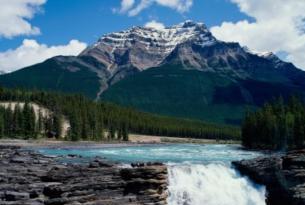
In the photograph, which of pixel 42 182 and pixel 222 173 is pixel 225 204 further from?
pixel 42 182

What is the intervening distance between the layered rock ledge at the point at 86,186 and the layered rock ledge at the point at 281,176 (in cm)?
1646

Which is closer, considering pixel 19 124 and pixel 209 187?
pixel 209 187

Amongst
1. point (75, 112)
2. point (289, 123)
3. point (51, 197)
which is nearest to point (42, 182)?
point (51, 197)

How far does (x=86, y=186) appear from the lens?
4634cm

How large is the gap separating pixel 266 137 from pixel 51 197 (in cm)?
10963

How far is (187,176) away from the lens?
68250mm

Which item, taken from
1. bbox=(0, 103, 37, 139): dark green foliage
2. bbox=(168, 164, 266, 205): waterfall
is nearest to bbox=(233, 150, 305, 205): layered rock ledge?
bbox=(168, 164, 266, 205): waterfall

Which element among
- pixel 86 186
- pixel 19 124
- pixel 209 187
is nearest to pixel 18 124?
pixel 19 124

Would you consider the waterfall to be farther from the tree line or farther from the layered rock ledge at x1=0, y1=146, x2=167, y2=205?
the tree line

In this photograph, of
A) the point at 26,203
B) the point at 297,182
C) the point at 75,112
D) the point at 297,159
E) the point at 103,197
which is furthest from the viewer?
the point at 75,112

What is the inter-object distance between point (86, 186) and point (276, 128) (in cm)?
10518

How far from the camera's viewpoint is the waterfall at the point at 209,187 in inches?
2517

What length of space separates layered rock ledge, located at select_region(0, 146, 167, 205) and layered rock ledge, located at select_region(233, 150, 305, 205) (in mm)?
16457

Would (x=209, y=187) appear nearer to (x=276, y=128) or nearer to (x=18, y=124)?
(x=276, y=128)
